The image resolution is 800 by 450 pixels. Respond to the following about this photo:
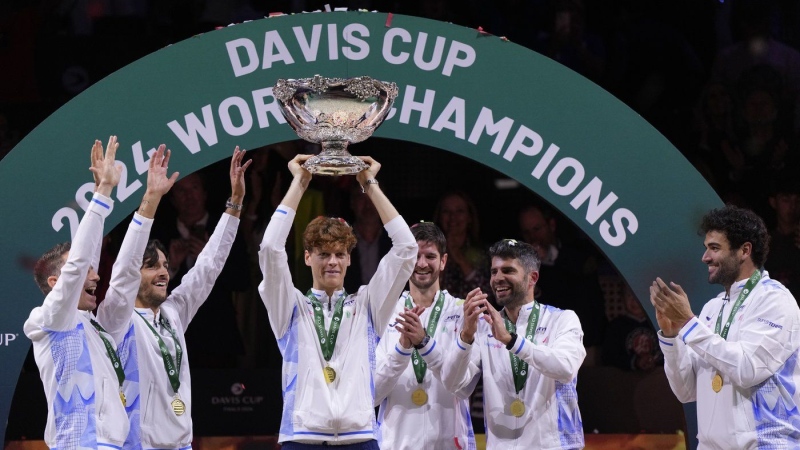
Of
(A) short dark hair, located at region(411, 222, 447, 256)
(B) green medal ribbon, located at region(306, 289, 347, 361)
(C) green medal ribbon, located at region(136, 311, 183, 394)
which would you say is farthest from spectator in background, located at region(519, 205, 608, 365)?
(C) green medal ribbon, located at region(136, 311, 183, 394)

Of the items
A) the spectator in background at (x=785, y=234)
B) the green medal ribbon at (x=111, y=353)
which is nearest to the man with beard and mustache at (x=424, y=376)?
the green medal ribbon at (x=111, y=353)

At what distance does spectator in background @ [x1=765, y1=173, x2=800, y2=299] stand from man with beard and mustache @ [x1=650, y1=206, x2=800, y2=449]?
87.8 inches

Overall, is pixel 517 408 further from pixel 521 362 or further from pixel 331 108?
pixel 331 108

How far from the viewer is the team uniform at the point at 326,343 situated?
5.68m

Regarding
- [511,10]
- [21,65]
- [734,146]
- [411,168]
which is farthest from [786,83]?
[21,65]

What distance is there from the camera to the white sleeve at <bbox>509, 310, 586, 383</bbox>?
612 centimetres

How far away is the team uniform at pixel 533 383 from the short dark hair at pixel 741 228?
0.94 meters

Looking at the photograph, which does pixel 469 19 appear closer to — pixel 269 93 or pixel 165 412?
pixel 269 93

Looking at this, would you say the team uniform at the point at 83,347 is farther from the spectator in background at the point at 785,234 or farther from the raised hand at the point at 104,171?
the spectator in background at the point at 785,234

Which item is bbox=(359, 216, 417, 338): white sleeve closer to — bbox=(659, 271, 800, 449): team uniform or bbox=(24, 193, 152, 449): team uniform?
bbox=(24, 193, 152, 449): team uniform

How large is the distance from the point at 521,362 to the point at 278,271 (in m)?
1.49

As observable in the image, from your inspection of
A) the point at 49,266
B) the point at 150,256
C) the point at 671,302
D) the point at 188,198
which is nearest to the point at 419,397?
the point at 671,302

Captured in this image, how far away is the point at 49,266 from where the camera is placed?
5.54 meters

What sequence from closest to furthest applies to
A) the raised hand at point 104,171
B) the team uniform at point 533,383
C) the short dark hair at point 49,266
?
the raised hand at point 104,171 → the short dark hair at point 49,266 → the team uniform at point 533,383
